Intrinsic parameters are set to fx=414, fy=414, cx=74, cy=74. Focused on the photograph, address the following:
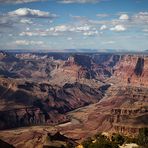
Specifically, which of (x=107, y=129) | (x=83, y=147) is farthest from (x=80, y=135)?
(x=83, y=147)

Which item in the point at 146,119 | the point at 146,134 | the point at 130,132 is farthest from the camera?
the point at 146,119

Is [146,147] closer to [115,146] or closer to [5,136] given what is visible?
[115,146]

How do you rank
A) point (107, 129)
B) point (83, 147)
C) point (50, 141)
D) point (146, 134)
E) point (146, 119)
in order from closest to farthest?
point (83, 147) → point (146, 134) → point (50, 141) → point (146, 119) → point (107, 129)

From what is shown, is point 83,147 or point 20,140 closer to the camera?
point 83,147

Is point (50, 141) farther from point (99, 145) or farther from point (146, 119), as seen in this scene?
point (146, 119)

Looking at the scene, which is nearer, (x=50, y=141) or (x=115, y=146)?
(x=115, y=146)

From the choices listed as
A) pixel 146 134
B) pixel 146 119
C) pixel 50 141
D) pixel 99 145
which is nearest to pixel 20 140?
pixel 50 141

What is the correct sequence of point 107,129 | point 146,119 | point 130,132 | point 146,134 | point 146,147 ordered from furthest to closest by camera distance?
1. point 107,129
2. point 146,119
3. point 130,132
4. point 146,134
5. point 146,147

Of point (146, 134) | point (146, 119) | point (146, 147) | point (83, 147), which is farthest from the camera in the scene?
point (146, 119)

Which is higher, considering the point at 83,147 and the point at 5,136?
the point at 83,147
